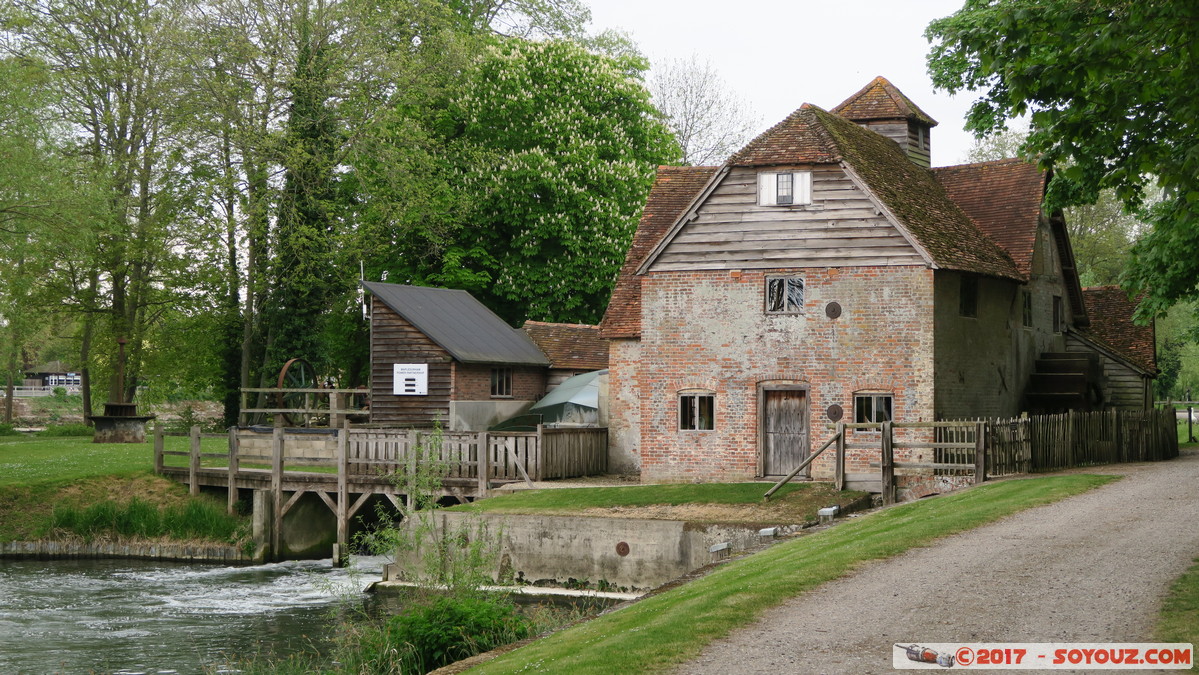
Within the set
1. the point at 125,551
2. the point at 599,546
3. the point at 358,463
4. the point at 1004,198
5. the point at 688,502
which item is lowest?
the point at 125,551

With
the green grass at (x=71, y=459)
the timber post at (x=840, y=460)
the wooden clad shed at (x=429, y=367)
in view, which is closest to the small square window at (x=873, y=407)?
the timber post at (x=840, y=460)

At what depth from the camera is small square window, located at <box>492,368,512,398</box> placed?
36875 mm

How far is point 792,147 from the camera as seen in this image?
28.2m

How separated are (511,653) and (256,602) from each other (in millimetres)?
13485

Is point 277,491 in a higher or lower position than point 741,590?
lower

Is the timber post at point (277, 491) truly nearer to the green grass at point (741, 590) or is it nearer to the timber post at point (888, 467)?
the timber post at point (888, 467)

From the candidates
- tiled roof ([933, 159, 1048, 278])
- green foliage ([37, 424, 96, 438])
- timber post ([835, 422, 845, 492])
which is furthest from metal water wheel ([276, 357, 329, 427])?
timber post ([835, 422, 845, 492])

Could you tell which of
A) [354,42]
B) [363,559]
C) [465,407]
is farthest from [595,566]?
[354,42]

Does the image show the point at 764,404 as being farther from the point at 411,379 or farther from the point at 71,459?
the point at 71,459

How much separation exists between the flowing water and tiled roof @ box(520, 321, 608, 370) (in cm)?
1184

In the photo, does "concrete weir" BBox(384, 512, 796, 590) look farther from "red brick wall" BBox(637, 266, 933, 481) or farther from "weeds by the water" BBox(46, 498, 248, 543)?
"weeds by the water" BBox(46, 498, 248, 543)

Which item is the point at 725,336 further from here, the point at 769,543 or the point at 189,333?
the point at 189,333

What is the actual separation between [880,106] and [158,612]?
75.5 feet

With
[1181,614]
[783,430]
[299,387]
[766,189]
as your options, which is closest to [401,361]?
[299,387]
